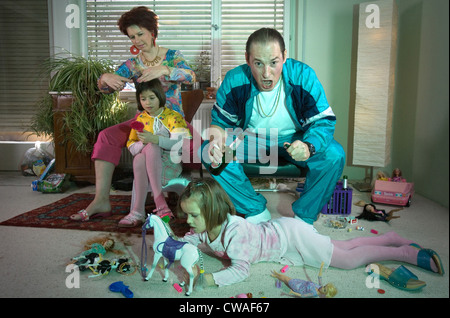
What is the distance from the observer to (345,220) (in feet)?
5.85

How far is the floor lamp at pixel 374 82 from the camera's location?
2.30 metres

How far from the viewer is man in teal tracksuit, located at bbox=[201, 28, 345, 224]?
4.46 ft

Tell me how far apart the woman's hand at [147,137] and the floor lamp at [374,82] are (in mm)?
1382

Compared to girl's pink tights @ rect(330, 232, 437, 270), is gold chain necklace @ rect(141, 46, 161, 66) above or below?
above

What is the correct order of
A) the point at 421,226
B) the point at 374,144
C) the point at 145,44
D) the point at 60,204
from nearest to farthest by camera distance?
the point at 421,226 → the point at 145,44 → the point at 60,204 → the point at 374,144

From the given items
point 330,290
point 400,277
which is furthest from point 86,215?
point 400,277

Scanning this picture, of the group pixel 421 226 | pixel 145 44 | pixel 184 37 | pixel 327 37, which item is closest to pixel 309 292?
pixel 421 226

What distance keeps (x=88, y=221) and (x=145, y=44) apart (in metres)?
0.91

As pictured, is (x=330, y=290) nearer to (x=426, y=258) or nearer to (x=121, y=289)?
(x=426, y=258)

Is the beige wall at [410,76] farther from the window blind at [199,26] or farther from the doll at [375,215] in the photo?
the window blind at [199,26]

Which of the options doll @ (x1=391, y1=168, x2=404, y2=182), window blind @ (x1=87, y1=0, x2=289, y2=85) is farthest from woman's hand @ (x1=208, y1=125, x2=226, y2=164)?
window blind @ (x1=87, y1=0, x2=289, y2=85)

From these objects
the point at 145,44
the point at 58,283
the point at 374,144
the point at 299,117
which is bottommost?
the point at 58,283

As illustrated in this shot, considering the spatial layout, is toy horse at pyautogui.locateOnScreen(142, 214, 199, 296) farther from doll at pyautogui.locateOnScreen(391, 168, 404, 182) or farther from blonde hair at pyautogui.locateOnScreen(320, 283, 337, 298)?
doll at pyautogui.locateOnScreen(391, 168, 404, 182)

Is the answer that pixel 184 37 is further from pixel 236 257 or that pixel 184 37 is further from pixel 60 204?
pixel 236 257
